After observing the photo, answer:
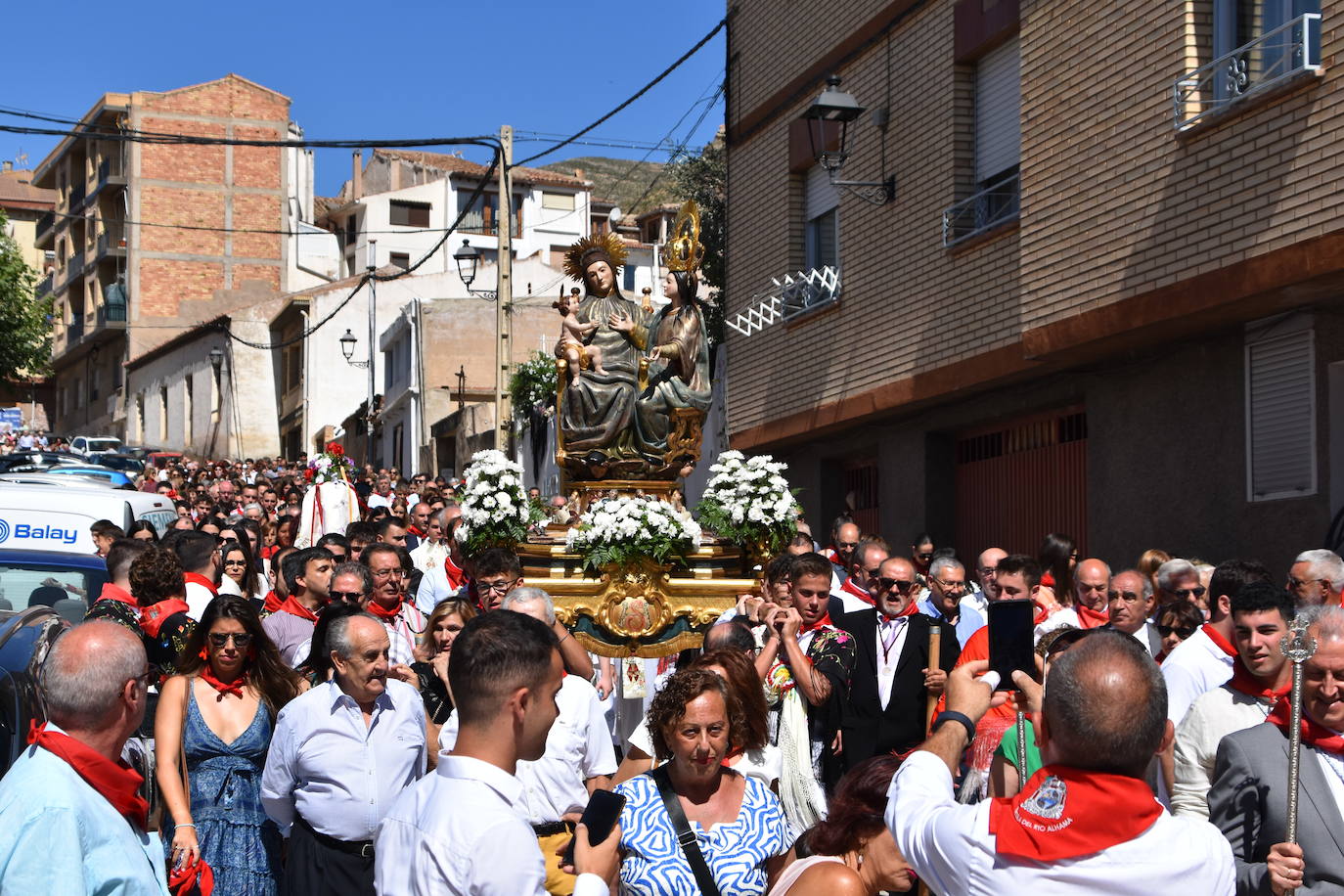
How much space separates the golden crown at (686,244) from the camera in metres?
12.5

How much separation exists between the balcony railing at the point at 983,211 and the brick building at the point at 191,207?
48948 millimetres

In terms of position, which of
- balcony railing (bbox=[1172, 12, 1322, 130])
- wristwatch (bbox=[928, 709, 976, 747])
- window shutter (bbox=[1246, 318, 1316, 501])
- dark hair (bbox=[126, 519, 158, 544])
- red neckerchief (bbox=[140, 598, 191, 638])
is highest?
balcony railing (bbox=[1172, 12, 1322, 130])

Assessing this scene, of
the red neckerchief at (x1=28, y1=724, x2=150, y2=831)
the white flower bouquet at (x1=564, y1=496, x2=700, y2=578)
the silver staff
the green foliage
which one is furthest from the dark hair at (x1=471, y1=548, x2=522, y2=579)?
the green foliage

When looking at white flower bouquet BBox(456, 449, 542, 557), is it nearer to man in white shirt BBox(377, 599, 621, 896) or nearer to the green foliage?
man in white shirt BBox(377, 599, 621, 896)

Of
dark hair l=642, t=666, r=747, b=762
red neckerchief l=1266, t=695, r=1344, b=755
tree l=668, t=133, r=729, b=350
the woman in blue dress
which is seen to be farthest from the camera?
tree l=668, t=133, r=729, b=350

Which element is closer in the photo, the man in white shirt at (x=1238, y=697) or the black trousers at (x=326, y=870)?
the man in white shirt at (x=1238, y=697)

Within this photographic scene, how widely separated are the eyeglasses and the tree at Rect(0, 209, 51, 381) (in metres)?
42.3

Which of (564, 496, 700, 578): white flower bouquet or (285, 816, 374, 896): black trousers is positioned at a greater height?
(564, 496, 700, 578): white flower bouquet

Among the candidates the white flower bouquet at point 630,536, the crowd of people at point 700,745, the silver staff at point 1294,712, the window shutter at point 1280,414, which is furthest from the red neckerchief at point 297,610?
the window shutter at point 1280,414

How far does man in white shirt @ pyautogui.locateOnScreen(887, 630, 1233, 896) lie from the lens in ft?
11.4

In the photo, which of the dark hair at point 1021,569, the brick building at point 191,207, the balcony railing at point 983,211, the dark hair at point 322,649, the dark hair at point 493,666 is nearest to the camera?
the dark hair at point 493,666

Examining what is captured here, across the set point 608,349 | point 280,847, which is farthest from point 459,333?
point 280,847

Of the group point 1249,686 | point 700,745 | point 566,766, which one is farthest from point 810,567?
point 700,745

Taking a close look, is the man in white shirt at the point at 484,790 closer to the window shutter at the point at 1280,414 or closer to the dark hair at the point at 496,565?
the dark hair at the point at 496,565
